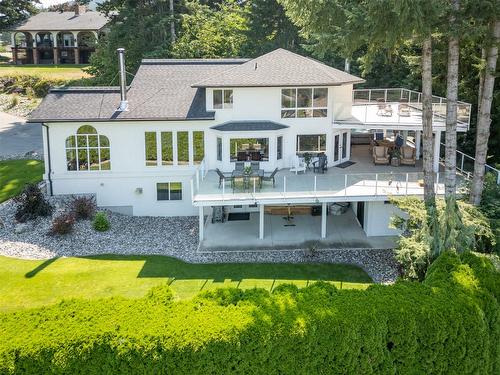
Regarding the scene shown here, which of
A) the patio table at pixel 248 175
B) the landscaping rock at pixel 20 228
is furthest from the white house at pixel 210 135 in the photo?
the landscaping rock at pixel 20 228

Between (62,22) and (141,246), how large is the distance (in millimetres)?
55256

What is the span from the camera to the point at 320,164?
2619cm

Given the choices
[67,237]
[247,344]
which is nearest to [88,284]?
[67,237]

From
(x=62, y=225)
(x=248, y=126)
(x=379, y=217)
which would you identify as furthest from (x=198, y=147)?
(x=379, y=217)

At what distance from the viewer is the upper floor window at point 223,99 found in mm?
26783

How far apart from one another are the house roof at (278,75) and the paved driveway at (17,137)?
1886 cm

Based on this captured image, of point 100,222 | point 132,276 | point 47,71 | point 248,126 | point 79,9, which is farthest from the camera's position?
point 79,9

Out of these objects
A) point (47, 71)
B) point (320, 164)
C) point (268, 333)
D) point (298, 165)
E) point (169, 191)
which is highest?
point (47, 71)

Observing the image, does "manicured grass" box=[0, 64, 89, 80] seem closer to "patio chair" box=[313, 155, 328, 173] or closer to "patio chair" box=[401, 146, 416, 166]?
"patio chair" box=[313, 155, 328, 173]

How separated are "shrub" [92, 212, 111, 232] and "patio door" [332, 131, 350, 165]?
12.2 meters

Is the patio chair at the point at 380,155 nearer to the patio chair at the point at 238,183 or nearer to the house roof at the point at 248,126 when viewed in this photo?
the house roof at the point at 248,126

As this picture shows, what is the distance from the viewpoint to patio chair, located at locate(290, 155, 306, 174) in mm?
26375

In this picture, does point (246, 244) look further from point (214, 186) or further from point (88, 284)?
point (88, 284)

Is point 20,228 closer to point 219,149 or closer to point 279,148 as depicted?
point 219,149
